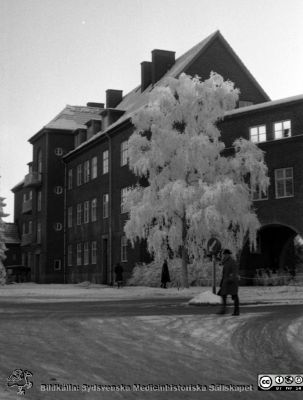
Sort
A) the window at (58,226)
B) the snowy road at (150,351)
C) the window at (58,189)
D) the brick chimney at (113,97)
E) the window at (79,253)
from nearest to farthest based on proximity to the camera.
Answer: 1. the snowy road at (150,351)
2. the window at (79,253)
3. the brick chimney at (113,97)
4. the window at (58,226)
5. the window at (58,189)

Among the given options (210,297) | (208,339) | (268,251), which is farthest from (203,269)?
(208,339)

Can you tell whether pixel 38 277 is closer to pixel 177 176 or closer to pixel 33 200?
pixel 33 200

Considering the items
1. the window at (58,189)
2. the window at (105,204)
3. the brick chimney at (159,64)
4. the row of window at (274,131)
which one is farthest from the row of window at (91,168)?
the row of window at (274,131)

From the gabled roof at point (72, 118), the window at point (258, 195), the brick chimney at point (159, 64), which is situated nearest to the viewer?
the window at point (258, 195)

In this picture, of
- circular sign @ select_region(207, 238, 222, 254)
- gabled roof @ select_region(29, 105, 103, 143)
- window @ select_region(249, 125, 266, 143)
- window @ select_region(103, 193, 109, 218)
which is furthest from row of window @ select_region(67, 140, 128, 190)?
circular sign @ select_region(207, 238, 222, 254)

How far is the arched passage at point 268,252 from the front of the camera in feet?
120

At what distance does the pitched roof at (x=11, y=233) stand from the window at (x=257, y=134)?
124 feet

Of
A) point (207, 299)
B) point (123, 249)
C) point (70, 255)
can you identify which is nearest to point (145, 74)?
point (123, 249)

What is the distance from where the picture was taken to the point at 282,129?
34781mm

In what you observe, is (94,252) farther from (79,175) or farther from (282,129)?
(282,129)

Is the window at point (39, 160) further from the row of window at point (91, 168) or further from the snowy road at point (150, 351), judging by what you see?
the snowy road at point (150, 351)

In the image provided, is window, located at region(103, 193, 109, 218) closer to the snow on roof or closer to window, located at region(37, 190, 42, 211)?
window, located at region(37, 190, 42, 211)

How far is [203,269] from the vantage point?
36.3 meters

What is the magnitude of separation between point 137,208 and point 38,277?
88.6 feet
